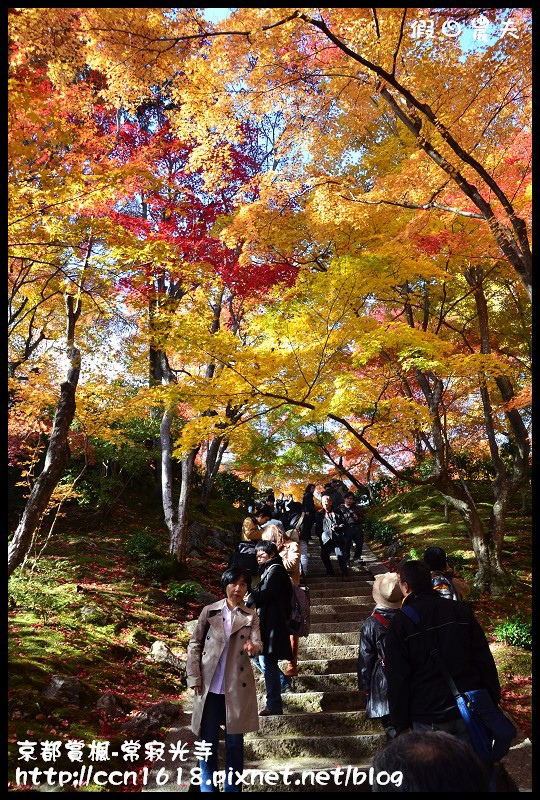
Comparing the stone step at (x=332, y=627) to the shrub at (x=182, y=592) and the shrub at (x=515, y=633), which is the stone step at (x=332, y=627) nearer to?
the shrub at (x=515, y=633)

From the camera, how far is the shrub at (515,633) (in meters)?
8.30

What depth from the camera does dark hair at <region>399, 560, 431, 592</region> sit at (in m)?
3.30

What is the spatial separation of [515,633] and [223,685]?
21.9ft

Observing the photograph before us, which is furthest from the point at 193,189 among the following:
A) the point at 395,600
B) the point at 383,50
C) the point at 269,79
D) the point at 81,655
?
the point at 395,600

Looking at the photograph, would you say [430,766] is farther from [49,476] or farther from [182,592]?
[182,592]

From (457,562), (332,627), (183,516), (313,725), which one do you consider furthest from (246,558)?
(457,562)

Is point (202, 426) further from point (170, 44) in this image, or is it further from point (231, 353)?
point (170, 44)

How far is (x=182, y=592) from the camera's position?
10648mm

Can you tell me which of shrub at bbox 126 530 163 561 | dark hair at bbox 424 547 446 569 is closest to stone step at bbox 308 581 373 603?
shrub at bbox 126 530 163 561

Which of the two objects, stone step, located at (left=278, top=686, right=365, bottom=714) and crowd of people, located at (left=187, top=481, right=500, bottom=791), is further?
stone step, located at (left=278, top=686, right=365, bottom=714)

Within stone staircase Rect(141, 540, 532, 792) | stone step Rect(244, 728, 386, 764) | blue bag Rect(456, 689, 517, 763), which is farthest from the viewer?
stone step Rect(244, 728, 386, 764)

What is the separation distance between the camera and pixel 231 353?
29.6ft

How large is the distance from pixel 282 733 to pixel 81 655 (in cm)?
338

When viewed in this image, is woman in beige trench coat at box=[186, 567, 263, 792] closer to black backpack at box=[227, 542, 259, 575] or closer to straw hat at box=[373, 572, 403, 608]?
straw hat at box=[373, 572, 403, 608]
